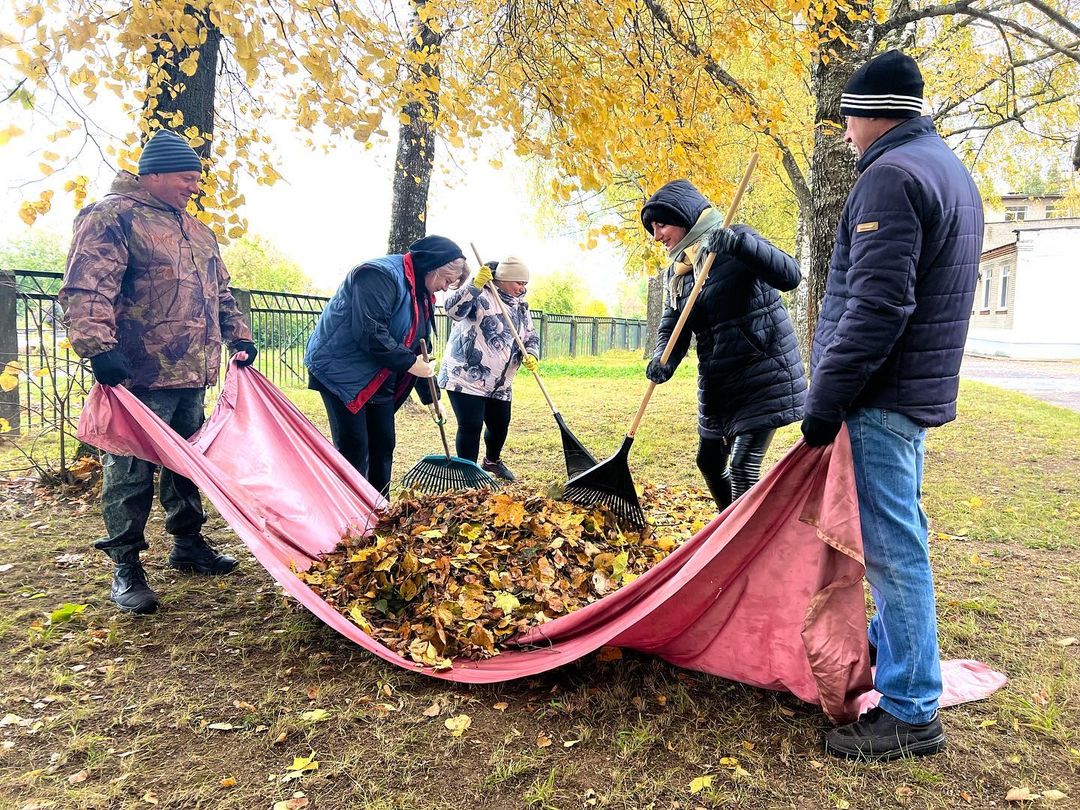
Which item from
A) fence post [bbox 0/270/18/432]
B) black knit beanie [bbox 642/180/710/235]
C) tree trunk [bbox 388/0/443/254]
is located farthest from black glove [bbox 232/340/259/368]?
tree trunk [bbox 388/0/443/254]

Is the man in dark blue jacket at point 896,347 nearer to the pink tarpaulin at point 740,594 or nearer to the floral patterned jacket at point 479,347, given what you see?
the pink tarpaulin at point 740,594

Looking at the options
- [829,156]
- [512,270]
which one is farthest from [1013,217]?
[512,270]

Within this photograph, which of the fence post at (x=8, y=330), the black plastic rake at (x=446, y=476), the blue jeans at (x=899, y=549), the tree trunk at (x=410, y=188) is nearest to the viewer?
the blue jeans at (x=899, y=549)

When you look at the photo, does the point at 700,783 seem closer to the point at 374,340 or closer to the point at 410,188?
the point at 374,340

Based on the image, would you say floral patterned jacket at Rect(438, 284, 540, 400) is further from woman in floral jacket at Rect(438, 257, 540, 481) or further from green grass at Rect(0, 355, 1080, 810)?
green grass at Rect(0, 355, 1080, 810)

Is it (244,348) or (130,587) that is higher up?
(244,348)

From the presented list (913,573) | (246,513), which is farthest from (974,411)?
(246,513)

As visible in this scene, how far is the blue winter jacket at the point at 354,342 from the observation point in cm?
332

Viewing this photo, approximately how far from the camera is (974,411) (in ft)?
27.6

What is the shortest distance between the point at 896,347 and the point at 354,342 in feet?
8.05

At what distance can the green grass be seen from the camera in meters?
1.78

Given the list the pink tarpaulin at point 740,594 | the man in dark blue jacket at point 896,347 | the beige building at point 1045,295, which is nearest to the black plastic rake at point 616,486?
the pink tarpaulin at point 740,594

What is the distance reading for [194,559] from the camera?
329 cm

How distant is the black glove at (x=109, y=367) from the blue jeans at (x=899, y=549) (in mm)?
2546
